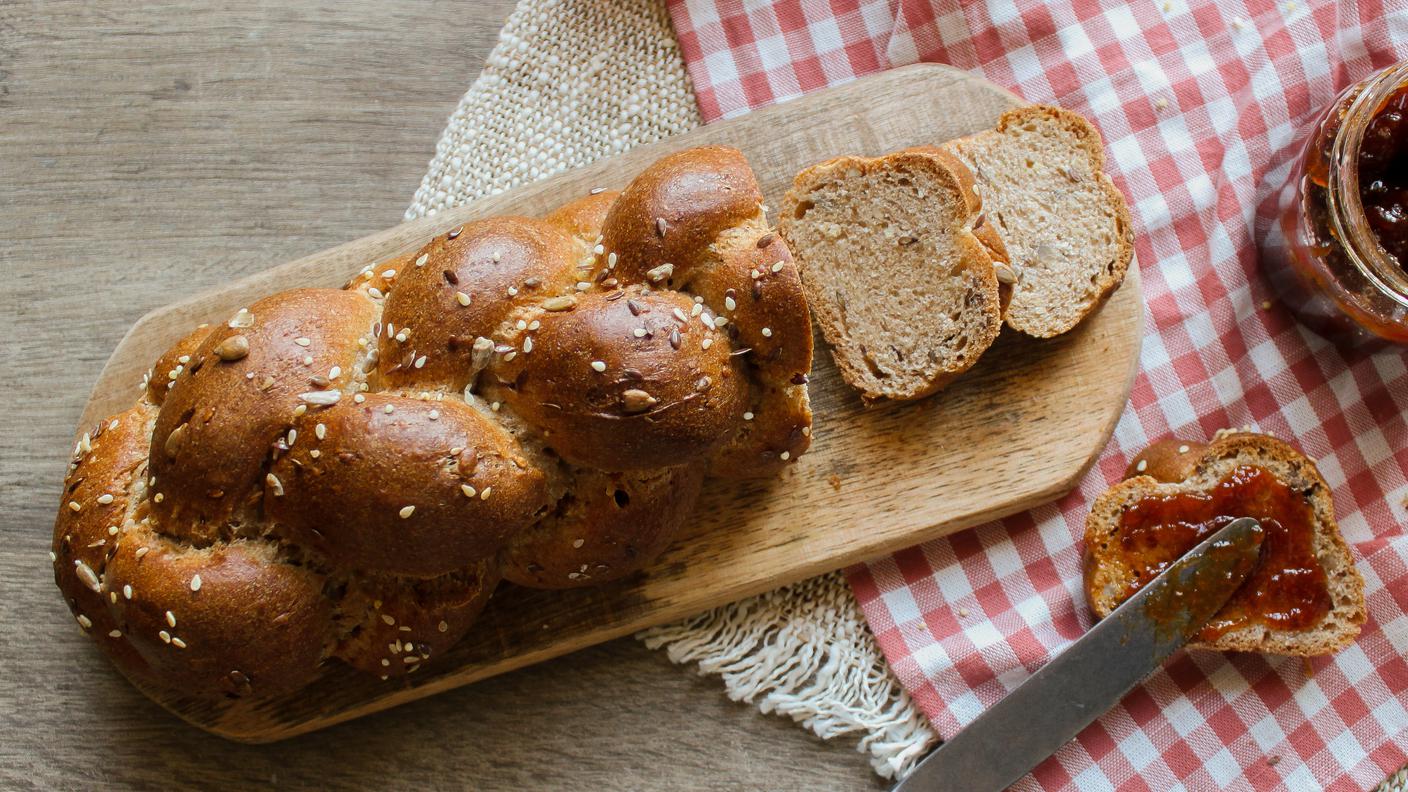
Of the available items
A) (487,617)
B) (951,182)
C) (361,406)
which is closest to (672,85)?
(951,182)

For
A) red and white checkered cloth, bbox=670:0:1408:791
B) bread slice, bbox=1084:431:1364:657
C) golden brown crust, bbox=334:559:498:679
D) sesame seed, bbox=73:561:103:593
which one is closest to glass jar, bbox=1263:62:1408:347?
red and white checkered cloth, bbox=670:0:1408:791

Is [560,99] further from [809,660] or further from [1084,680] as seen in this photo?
[1084,680]

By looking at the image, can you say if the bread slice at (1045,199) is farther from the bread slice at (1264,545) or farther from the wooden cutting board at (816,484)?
the bread slice at (1264,545)

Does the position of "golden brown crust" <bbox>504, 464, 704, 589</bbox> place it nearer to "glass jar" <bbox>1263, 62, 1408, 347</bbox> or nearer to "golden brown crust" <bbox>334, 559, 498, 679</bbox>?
"golden brown crust" <bbox>334, 559, 498, 679</bbox>

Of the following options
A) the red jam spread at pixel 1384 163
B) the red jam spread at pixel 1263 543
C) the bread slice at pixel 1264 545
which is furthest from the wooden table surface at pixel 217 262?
the red jam spread at pixel 1384 163

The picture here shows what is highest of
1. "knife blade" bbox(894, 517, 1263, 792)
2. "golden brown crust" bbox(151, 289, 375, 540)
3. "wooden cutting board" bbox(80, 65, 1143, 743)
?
"golden brown crust" bbox(151, 289, 375, 540)
